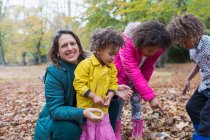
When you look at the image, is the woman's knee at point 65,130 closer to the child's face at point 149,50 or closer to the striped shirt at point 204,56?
the child's face at point 149,50

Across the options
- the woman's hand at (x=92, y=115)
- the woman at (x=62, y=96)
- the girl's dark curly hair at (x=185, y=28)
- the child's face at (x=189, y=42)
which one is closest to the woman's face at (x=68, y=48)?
the woman at (x=62, y=96)

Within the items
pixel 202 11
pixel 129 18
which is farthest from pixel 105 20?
pixel 202 11

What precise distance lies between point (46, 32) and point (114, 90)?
3648cm

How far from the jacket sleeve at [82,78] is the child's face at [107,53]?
5.3 inches

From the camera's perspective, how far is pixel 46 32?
38125 mm

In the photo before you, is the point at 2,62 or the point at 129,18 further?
the point at 2,62

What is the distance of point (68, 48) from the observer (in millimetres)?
2705

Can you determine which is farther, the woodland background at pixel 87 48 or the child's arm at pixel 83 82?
the woodland background at pixel 87 48

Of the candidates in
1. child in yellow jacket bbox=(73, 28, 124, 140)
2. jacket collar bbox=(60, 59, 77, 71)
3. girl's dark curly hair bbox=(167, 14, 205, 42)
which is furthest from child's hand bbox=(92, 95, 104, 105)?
girl's dark curly hair bbox=(167, 14, 205, 42)

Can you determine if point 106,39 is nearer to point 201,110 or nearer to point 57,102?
point 57,102

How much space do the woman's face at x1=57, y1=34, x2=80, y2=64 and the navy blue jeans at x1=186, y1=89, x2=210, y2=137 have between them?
1.31 metres

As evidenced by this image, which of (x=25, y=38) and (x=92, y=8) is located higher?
(x=92, y=8)

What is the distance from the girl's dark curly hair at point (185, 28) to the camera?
8.96 ft

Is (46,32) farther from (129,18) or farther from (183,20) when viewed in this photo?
(183,20)
